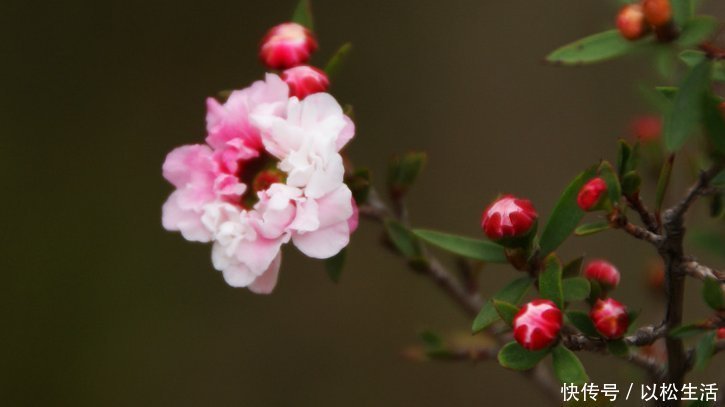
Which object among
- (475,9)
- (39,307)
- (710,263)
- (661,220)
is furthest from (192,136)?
(661,220)

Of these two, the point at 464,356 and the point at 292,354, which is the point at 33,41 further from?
the point at 464,356

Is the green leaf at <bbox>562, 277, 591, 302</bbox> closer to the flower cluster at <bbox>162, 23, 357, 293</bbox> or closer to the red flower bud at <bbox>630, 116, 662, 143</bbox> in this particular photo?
the flower cluster at <bbox>162, 23, 357, 293</bbox>

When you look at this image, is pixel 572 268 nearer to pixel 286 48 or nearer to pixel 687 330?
pixel 687 330

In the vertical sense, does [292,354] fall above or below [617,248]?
below

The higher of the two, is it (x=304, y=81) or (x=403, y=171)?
(x=304, y=81)

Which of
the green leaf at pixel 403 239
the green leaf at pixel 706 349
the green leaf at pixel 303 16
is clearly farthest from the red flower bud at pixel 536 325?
the green leaf at pixel 303 16

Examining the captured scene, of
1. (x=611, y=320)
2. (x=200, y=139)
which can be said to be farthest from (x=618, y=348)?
(x=200, y=139)
